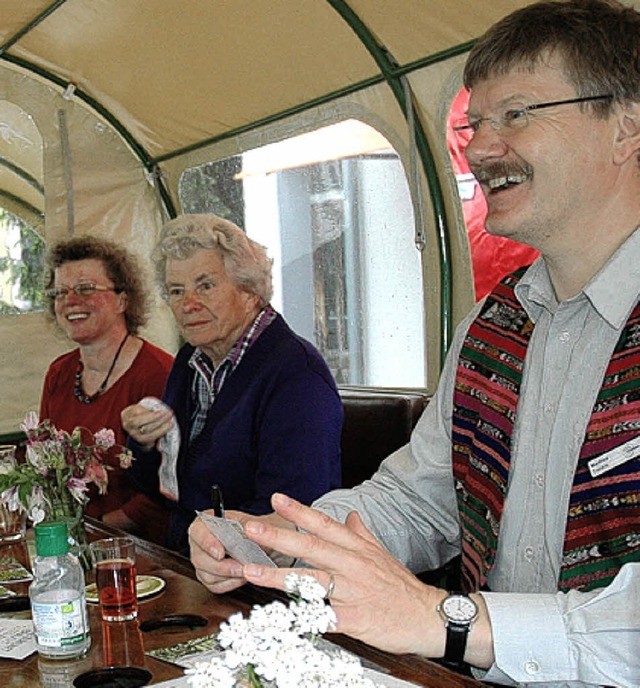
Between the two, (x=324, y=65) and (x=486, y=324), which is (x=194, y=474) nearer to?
(x=486, y=324)

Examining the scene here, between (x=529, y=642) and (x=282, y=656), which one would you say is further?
(x=529, y=642)

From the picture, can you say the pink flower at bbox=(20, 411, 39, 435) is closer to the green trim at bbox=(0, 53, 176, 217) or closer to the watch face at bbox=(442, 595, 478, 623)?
the watch face at bbox=(442, 595, 478, 623)

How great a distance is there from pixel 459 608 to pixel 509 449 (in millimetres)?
500

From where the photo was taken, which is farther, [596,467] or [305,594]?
[596,467]

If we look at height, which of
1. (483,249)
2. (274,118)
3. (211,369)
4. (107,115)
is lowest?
(211,369)

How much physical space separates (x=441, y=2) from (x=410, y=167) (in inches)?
31.4

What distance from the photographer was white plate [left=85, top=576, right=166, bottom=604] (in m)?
2.01

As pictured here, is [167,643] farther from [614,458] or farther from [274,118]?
[274,118]

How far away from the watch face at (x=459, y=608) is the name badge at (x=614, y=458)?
14.9 inches

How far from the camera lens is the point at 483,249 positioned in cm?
411

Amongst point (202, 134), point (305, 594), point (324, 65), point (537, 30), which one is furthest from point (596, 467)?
point (202, 134)

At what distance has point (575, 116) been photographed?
6.57 ft

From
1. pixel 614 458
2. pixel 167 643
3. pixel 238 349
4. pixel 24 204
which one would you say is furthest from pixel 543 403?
pixel 24 204

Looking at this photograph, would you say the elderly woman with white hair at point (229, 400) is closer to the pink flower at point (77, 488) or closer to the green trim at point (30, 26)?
the pink flower at point (77, 488)
